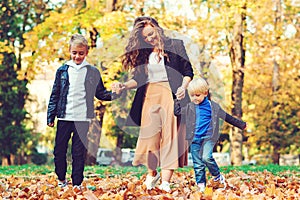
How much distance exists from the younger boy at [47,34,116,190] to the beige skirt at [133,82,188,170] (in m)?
0.60

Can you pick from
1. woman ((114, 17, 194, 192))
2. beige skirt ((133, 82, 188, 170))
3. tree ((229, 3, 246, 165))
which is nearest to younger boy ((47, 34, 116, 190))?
woman ((114, 17, 194, 192))

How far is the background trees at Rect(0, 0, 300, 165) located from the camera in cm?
1552

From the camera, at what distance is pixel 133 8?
17.3 m

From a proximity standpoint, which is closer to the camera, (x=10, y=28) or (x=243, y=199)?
(x=243, y=199)

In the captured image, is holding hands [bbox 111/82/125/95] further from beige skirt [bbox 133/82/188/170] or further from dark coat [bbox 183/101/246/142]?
dark coat [bbox 183/101/246/142]

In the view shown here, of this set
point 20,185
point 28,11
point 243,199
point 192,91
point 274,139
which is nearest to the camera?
point 243,199

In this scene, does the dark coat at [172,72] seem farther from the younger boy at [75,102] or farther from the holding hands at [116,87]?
the younger boy at [75,102]

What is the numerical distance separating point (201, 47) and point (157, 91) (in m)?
11.6

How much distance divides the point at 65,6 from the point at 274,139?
1036cm

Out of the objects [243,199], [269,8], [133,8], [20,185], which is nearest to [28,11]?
[133,8]

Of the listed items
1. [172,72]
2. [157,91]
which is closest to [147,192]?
[157,91]

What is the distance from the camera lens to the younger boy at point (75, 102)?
604cm

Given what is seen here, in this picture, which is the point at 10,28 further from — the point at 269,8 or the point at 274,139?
the point at 274,139

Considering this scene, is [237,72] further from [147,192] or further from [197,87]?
[147,192]
